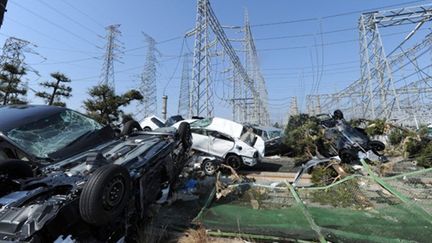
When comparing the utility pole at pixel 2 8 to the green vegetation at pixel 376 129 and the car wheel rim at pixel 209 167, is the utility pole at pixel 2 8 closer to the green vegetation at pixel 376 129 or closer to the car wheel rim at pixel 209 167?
the car wheel rim at pixel 209 167

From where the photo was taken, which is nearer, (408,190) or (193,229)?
(193,229)

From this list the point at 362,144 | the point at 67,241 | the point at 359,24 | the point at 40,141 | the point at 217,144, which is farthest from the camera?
the point at 359,24

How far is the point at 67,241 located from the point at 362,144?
9.18m

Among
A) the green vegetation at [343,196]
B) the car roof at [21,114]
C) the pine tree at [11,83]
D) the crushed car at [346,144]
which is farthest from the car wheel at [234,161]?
the pine tree at [11,83]

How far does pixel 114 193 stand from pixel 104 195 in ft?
0.66

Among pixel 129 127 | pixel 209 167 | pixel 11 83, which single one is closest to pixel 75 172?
pixel 129 127

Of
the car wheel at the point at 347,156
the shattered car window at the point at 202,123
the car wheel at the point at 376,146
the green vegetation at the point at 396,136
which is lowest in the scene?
the car wheel at the point at 347,156

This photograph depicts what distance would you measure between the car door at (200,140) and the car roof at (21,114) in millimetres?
6693

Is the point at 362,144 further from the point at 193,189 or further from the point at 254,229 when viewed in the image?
the point at 254,229

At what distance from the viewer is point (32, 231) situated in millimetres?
2840

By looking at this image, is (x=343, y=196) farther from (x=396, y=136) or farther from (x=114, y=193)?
(x=396, y=136)

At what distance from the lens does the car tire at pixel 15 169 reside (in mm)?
3612

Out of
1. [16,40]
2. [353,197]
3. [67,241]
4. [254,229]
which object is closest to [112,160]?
[67,241]

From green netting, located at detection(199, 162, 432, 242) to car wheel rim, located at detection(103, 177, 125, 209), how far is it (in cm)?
142
